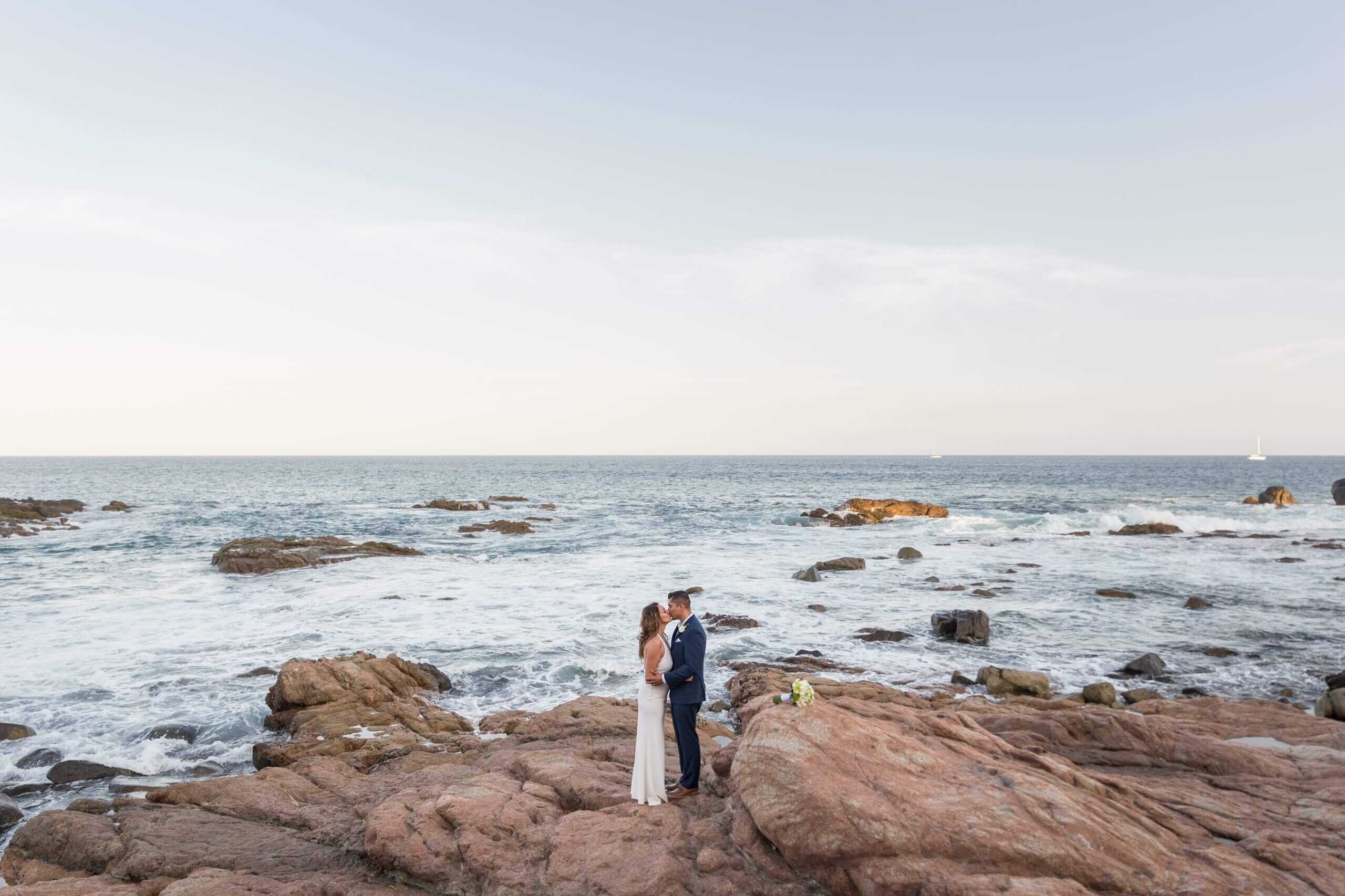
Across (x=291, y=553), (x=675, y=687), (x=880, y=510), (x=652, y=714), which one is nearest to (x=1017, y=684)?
(x=675, y=687)

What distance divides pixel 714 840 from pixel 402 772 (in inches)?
242

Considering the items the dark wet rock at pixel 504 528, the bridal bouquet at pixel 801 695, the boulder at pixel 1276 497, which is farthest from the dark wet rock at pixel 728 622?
the boulder at pixel 1276 497

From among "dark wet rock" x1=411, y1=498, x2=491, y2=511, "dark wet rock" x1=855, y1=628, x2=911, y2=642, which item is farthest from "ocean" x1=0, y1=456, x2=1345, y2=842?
"dark wet rock" x1=411, y1=498, x2=491, y2=511

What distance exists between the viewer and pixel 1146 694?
16.2m

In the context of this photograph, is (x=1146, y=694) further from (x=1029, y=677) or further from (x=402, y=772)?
(x=402, y=772)

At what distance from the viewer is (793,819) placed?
21.7 ft

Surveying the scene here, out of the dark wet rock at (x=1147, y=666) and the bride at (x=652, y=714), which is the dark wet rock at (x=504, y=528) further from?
the bride at (x=652, y=714)

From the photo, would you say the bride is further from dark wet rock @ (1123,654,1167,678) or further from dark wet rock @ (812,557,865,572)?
dark wet rock @ (812,557,865,572)

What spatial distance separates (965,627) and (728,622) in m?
7.14

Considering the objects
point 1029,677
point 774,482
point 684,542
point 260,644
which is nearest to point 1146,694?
point 1029,677

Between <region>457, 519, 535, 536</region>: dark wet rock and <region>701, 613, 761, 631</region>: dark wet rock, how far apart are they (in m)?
26.6

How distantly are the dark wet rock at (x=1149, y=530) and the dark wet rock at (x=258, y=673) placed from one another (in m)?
47.7

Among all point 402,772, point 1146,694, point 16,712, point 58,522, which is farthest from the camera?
point 58,522

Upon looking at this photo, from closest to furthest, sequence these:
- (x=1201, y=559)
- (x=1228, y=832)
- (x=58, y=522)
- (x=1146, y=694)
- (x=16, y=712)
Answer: (x=1228, y=832) → (x=16, y=712) → (x=1146, y=694) → (x=1201, y=559) → (x=58, y=522)
